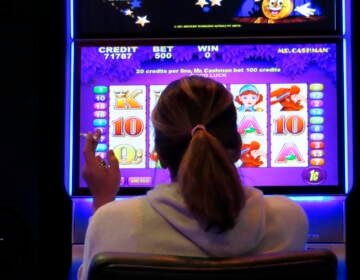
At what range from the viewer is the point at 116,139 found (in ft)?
7.06

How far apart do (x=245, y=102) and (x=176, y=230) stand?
97 cm

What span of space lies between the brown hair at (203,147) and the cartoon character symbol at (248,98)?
75cm

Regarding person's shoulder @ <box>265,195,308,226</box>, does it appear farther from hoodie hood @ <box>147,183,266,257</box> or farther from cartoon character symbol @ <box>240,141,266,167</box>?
cartoon character symbol @ <box>240,141,266,167</box>

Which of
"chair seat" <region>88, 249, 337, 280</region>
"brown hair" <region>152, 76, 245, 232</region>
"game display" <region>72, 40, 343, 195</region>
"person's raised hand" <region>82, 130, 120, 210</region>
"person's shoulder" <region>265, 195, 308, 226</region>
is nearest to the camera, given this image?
"chair seat" <region>88, 249, 337, 280</region>

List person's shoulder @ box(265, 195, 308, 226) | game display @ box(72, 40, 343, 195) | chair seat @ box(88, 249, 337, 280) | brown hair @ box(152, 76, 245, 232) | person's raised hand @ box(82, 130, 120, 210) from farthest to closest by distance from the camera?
game display @ box(72, 40, 343, 195) → person's raised hand @ box(82, 130, 120, 210) → person's shoulder @ box(265, 195, 308, 226) → brown hair @ box(152, 76, 245, 232) → chair seat @ box(88, 249, 337, 280)

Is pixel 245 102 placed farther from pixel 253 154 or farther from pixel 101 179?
pixel 101 179

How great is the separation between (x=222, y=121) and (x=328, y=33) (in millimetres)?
1004

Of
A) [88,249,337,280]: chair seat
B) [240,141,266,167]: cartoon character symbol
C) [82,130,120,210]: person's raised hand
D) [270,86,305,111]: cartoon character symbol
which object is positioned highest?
[270,86,305,111]: cartoon character symbol

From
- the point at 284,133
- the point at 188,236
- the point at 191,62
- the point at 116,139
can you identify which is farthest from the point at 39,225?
the point at 188,236

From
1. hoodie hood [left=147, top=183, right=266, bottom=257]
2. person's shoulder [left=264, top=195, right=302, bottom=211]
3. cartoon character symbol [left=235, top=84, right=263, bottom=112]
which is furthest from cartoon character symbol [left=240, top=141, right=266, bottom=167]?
hoodie hood [left=147, top=183, right=266, bottom=257]

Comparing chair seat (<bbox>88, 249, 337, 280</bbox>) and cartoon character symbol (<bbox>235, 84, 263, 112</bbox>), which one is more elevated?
cartoon character symbol (<bbox>235, 84, 263, 112</bbox>)

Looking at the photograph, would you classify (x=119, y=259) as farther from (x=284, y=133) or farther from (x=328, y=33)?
(x=328, y=33)

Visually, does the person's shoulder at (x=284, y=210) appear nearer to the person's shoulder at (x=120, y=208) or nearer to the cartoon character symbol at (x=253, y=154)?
the person's shoulder at (x=120, y=208)

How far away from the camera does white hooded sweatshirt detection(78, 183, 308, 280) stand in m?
1.23
